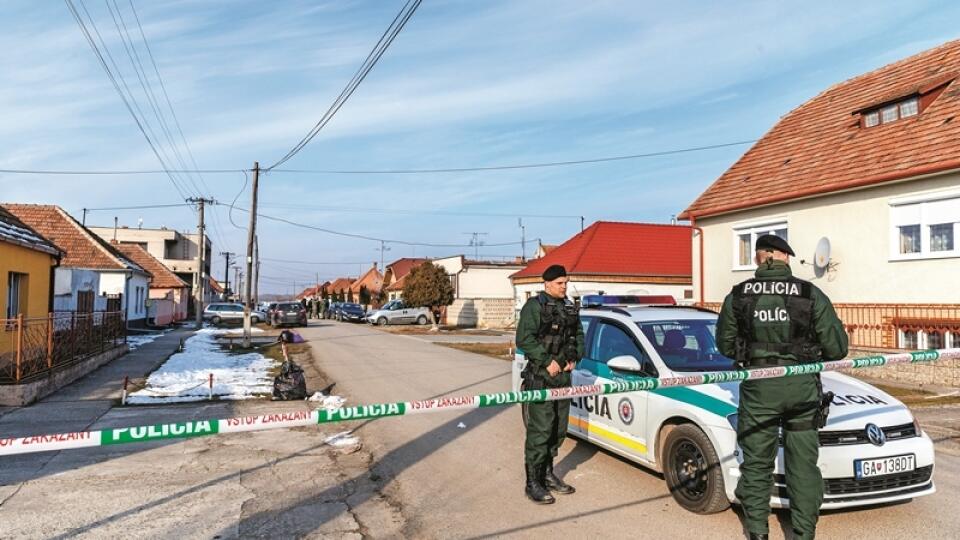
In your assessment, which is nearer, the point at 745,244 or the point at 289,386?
the point at 289,386

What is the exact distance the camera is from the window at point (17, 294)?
507 inches

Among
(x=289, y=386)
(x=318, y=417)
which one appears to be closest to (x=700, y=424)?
(x=318, y=417)

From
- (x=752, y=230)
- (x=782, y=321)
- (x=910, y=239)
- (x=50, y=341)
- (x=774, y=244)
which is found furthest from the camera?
(x=752, y=230)

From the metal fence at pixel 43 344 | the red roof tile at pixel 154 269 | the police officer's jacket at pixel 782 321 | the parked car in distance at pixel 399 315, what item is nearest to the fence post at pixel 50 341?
the metal fence at pixel 43 344

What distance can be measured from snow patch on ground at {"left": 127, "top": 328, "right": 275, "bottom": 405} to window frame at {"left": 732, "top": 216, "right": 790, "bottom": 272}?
11719mm

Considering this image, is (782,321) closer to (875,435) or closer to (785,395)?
(785,395)

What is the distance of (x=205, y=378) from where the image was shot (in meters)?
13.1

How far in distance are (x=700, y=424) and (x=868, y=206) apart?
37.1 feet

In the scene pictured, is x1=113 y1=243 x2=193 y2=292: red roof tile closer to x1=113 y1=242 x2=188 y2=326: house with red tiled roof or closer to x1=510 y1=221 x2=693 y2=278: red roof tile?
x1=113 y1=242 x2=188 y2=326: house with red tiled roof

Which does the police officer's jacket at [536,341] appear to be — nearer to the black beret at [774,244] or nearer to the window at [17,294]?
the black beret at [774,244]

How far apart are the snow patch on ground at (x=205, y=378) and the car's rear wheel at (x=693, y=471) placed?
778cm

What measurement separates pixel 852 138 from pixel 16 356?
17244 millimetres

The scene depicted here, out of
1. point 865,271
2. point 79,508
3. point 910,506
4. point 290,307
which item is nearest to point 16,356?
point 79,508

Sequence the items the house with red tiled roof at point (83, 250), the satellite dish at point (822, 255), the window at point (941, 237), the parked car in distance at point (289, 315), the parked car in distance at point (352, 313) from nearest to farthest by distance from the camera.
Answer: the window at point (941, 237) < the satellite dish at point (822, 255) < the house with red tiled roof at point (83, 250) < the parked car in distance at point (289, 315) < the parked car in distance at point (352, 313)
